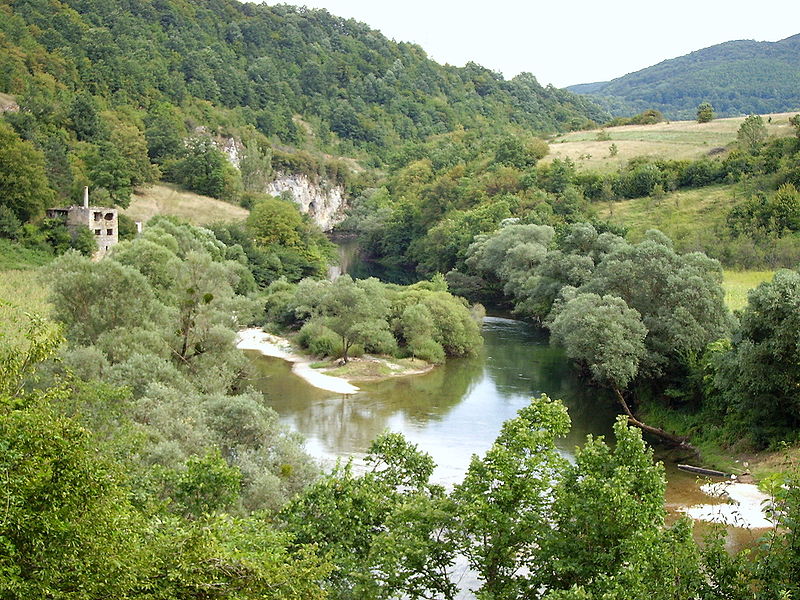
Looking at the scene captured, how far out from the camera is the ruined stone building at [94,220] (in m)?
59.4

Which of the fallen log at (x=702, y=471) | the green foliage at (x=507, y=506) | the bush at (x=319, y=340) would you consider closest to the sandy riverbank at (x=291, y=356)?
the bush at (x=319, y=340)

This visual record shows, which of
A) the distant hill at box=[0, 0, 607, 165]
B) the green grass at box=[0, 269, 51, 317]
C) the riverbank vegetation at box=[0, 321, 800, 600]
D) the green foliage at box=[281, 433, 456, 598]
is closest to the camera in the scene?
the riverbank vegetation at box=[0, 321, 800, 600]

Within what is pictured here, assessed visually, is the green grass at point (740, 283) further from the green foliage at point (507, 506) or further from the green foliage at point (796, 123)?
the green foliage at point (507, 506)

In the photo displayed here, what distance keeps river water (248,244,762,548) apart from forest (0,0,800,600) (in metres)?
1.44

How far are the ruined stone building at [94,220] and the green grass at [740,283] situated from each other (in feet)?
135

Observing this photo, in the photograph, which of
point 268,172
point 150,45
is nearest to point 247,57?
point 150,45

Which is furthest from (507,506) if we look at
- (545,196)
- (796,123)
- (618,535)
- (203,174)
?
(203,174)

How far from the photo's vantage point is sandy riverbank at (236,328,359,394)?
136ft

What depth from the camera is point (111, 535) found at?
30.9 ft

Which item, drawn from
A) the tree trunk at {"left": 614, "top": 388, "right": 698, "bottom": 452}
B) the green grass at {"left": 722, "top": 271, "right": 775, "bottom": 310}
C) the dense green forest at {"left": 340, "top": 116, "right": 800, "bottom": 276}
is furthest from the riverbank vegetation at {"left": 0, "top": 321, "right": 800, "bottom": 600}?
the dense green forest at {"left": 340, "top": 116, "right": 800, "bottom": 276}

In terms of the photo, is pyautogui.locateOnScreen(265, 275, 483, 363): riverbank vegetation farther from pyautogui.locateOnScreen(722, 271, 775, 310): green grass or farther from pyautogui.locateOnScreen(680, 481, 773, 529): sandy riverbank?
pyautogui.locateOnScreen(680, 481, 773, 529): sandy riverbank

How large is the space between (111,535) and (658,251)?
112ft

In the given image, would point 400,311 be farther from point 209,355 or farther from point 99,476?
point 99,476

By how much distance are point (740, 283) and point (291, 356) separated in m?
28.7
